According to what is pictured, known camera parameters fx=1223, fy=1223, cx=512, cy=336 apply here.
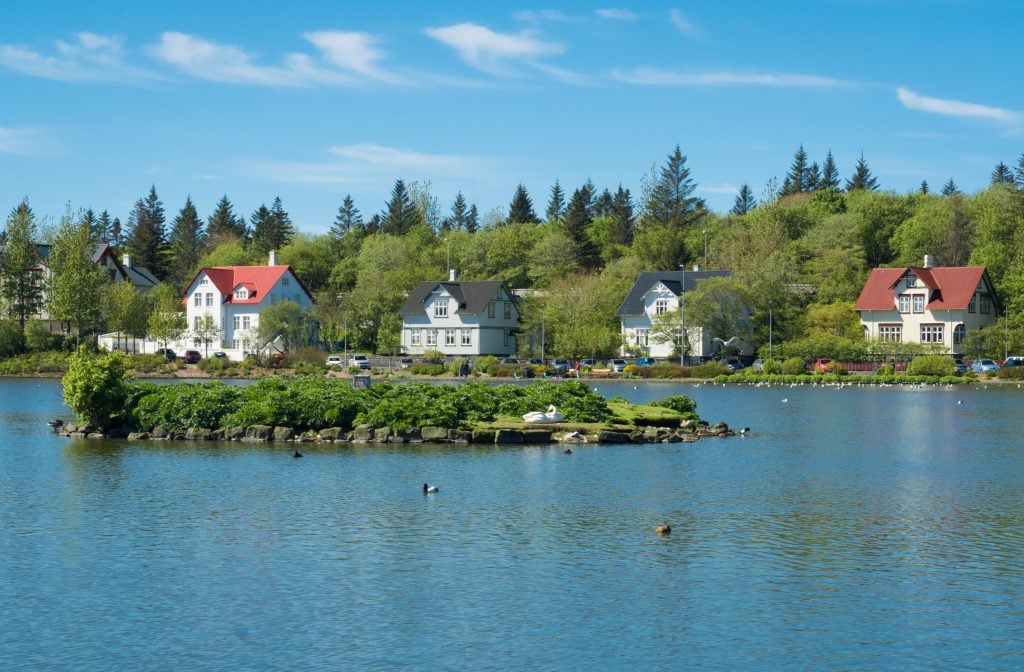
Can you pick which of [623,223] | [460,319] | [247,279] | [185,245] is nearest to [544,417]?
[460,319]

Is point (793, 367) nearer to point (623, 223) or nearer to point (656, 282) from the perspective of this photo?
point (656, 282)

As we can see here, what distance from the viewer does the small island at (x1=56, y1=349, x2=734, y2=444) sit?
44469mm

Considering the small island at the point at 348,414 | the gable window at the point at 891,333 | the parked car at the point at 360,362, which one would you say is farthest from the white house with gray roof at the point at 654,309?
the small island at the point at 348,414

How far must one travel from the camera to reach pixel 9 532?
26.8 metres

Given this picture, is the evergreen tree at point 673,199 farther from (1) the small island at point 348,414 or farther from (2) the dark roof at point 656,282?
(1) the small island at point 348,414

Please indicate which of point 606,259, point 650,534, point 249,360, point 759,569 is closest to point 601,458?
point 650,534

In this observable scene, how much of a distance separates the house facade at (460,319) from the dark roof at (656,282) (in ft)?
40.8

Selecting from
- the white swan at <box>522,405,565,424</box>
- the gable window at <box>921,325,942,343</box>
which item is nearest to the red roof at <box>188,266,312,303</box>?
the gable window at <box>921,325,942,343</box>

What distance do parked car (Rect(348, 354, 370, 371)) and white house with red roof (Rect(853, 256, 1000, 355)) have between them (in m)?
44.4

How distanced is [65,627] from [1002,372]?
87.5 meters

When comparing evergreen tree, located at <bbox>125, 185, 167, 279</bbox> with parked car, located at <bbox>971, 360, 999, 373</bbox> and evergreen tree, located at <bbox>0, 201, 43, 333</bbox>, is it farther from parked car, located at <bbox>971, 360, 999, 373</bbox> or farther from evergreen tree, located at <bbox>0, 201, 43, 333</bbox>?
parked car, located at <bbox>971, 360, 999, 373</bbox>

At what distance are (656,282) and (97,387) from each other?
247 feet

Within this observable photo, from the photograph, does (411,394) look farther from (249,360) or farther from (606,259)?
(606,259)

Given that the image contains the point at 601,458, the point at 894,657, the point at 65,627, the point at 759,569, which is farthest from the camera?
the point at 601,458
